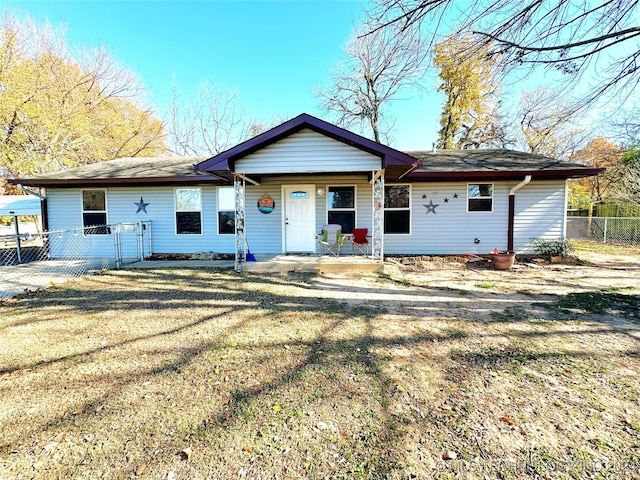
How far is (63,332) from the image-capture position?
12.4 ft

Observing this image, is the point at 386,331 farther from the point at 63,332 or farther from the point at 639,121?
the point at 639,121

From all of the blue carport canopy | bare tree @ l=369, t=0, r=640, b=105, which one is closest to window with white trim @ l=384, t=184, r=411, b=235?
bare tree @ l=369, t=0, r=640, b=105

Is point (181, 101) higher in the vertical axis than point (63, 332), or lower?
higher

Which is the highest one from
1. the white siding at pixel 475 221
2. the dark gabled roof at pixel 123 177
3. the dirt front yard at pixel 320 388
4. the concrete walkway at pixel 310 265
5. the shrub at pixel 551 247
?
the dark gabled roof at pixel 123 177

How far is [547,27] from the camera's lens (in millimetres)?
4363

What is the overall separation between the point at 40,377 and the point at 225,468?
2233mm

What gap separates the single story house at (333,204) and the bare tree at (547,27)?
3635 millimetres

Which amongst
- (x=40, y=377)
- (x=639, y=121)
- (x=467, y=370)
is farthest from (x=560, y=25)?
(x=40, y=377)

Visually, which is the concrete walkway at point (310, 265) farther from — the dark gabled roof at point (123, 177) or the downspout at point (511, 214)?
the downspout at point (511, 214)

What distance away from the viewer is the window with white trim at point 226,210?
30.9 ft

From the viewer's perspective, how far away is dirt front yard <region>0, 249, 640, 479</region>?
1842 millimetres

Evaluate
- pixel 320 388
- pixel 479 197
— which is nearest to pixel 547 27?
pixel 479 197

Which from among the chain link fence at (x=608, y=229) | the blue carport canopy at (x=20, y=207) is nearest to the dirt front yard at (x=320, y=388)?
the blue carport canopy at (x=20, y=207)

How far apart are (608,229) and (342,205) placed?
43.5ft
